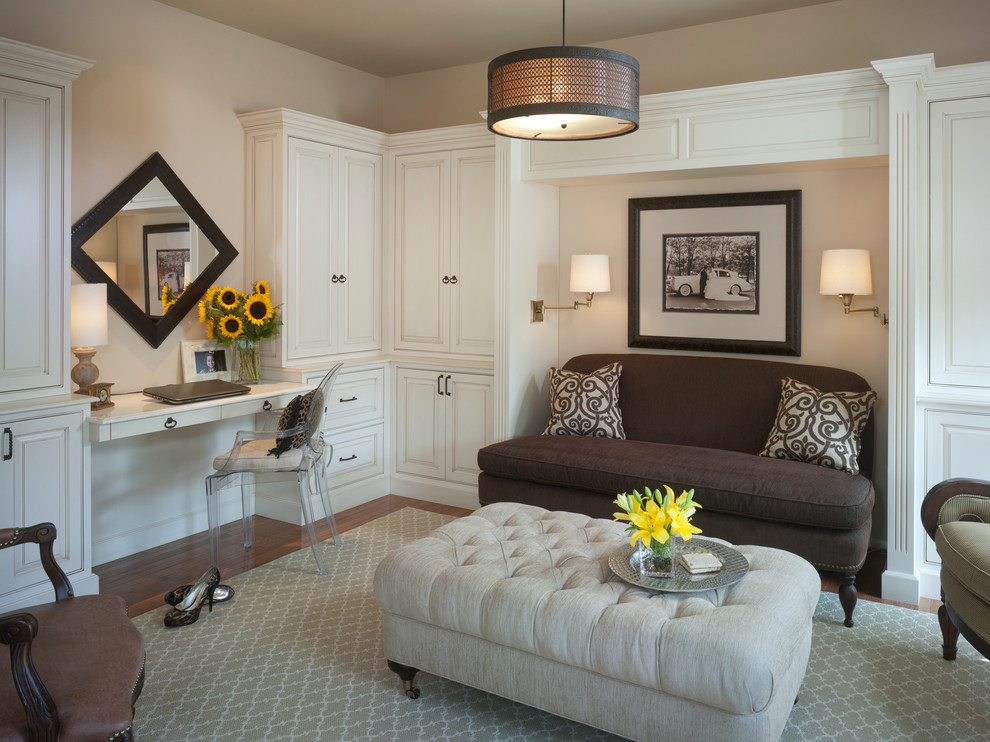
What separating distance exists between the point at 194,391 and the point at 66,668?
2081mm

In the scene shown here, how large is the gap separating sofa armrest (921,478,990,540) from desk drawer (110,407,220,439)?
9.89 ft

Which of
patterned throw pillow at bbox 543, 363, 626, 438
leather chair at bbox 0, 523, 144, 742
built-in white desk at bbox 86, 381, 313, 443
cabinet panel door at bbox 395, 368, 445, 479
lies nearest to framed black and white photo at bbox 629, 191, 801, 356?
patterned throw pillow at bbox 543, 363, 626, 438

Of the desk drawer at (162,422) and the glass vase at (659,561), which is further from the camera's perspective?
the desk drawer at (162,422)

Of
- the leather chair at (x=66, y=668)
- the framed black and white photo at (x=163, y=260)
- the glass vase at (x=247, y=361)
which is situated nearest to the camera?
the leather chair at (x=66, y=668)

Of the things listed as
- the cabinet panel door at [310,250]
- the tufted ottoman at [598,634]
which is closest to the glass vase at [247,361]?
the cabinet panel door at [310,250]

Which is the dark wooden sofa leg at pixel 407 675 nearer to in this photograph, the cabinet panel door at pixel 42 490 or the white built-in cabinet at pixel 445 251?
the cabinet panel door at pixel 42 490

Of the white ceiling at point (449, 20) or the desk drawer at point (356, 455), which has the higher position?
the white ceiling at point (449, 20)

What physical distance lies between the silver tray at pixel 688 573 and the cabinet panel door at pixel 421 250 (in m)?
2.52

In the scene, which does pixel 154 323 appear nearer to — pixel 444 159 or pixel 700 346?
pixel 444 159

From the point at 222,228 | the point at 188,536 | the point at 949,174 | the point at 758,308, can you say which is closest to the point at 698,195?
the point at 758,308

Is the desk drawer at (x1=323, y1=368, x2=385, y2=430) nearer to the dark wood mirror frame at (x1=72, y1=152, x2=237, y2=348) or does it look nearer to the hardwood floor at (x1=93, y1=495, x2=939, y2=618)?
the hardwood floor at (x1=93, y1=495, x2=939, y2=618)

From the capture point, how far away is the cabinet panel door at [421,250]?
471 cm

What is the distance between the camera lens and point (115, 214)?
148 inches

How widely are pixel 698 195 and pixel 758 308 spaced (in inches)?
27.4
